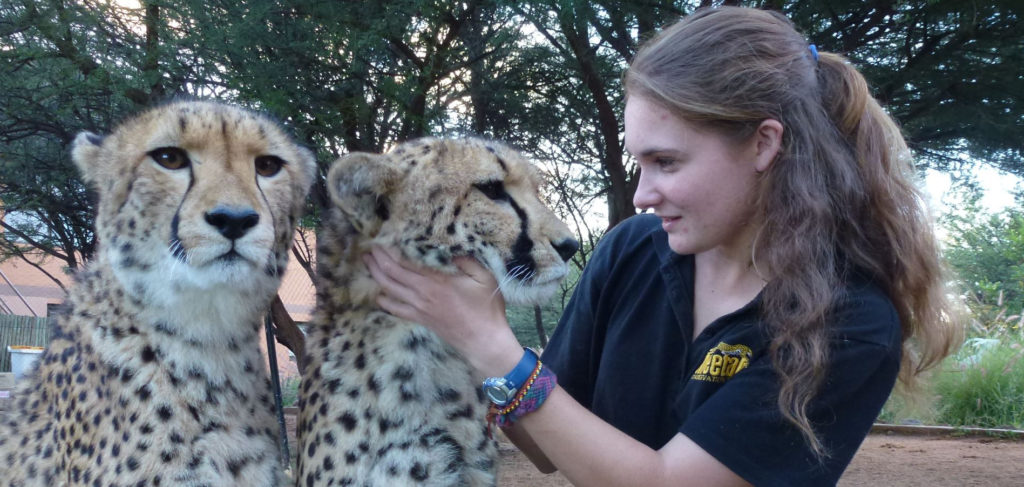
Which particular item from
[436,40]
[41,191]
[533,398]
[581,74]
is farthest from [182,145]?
[41,191]

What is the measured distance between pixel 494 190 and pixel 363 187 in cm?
27

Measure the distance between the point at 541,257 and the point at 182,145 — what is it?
0.71 meters

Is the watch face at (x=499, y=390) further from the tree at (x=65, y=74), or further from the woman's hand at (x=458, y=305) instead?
the tree at (x=65, y=74)

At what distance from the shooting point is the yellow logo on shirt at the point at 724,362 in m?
1.72

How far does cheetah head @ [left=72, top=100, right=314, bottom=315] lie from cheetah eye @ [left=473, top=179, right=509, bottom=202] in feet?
1.28

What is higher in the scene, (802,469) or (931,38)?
(931,38)

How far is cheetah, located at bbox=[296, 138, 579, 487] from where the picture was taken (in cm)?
175

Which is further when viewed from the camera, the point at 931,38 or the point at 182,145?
the point at 931,38

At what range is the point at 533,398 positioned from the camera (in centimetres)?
159

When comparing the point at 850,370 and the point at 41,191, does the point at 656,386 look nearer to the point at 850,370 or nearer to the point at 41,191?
the point at 850,370

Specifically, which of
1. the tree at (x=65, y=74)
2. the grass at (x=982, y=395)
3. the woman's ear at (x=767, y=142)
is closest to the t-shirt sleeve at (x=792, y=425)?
the woman's ear at (x=767, y=142)

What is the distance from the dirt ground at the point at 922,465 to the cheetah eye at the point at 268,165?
2997 millimetres

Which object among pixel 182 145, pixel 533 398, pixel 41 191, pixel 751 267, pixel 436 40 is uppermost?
pixel 436 40

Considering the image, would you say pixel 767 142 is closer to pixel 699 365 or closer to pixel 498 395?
pixel 699 365
